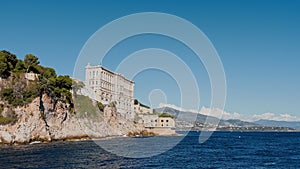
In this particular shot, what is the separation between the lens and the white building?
132875mm

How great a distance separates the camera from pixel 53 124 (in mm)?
81688

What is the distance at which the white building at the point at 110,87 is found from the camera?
436 ft

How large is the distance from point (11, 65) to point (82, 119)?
87.7 feet

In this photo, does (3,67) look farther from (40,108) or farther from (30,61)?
(30,61)

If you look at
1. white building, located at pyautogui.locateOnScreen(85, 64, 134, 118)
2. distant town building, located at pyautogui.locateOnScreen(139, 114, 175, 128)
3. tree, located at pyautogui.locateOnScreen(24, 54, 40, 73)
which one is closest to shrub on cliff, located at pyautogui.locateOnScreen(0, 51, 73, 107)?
tree, located at pyautogui.locateOnScreen(24, 54, 40, 73)

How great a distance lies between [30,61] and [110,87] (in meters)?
55.6

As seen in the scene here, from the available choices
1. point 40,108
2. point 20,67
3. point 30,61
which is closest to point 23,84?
point 40,108

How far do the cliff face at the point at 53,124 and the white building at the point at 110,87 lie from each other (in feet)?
63.7

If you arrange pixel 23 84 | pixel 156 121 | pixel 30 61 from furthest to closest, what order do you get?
pixel 156 121 → pixel 30 61 → pixel 23 84

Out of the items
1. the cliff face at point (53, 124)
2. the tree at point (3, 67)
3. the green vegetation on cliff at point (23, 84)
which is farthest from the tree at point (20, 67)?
the cliff face at point (53, 124)

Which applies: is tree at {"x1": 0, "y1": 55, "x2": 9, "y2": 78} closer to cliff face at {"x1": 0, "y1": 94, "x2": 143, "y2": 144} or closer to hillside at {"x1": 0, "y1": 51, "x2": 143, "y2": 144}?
hillside at {"x1": 0, "y1": 51, "x2": 143, "y2": 144}

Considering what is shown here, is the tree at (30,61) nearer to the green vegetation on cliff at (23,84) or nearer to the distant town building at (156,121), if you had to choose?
the green vegetation on cliff at (23,84)

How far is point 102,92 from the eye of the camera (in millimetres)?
134000

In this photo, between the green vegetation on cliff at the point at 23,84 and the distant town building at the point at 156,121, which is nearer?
the green vegetation on cliff at the point at 23,84
